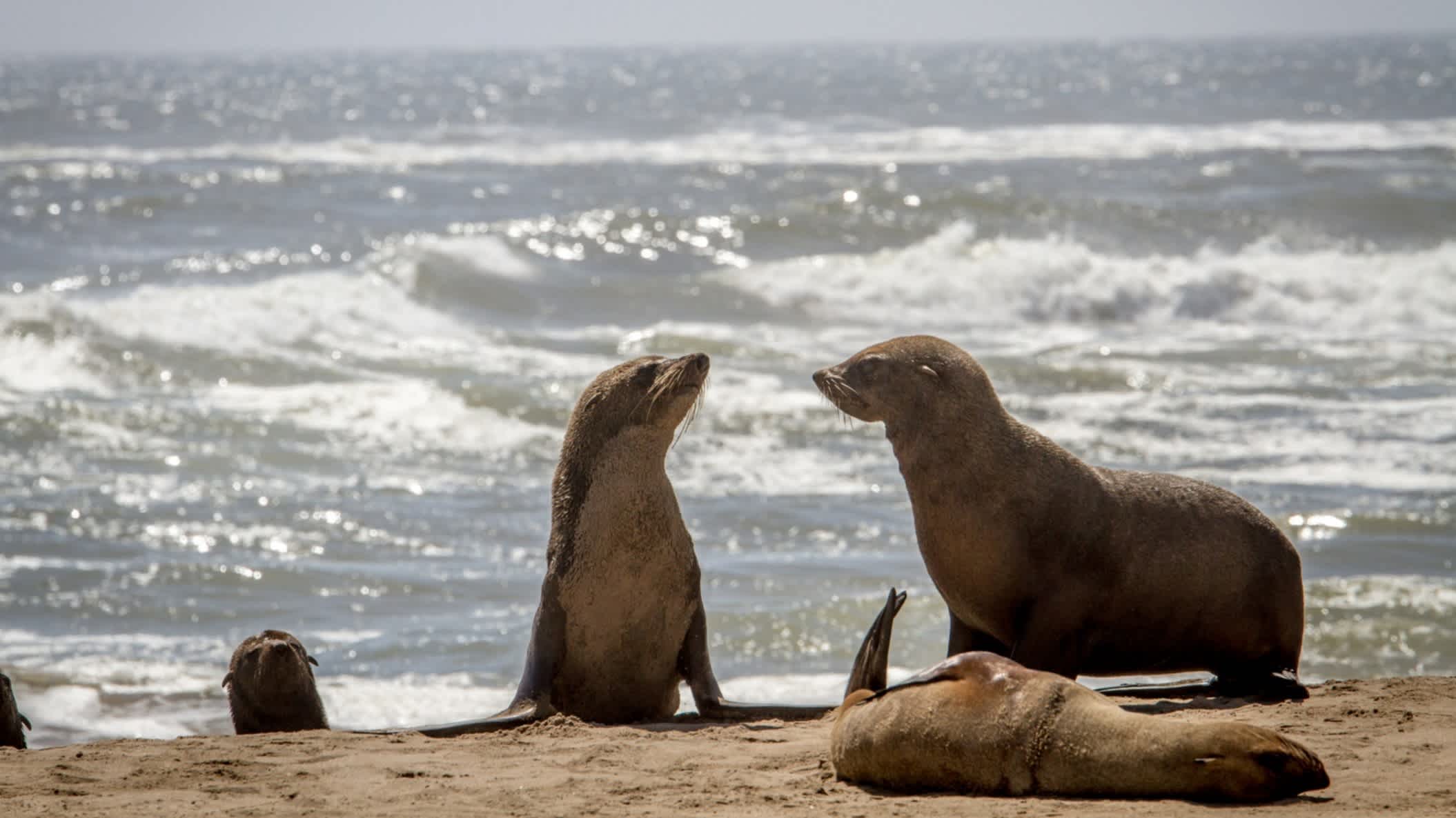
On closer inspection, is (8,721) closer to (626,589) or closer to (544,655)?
(544,655)

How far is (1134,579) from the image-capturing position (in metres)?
5.64

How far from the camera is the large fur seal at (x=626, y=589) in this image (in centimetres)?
594

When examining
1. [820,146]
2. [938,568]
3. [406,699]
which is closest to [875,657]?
[938,568]

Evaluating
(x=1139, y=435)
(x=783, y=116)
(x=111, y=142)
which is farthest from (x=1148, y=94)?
(x=1139, y=435)

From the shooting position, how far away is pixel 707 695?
5.93 meters

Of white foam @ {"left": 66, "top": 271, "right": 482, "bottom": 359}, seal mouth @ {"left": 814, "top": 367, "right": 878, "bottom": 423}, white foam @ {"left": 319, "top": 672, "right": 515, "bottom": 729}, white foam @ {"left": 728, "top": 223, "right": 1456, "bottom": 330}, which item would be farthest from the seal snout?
white foam @ {"left": 728, "top": 223, "right": 1456, "bottom": 330}

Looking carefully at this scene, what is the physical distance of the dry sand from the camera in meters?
4.31

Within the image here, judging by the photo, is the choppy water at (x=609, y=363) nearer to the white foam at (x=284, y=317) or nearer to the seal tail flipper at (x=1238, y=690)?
the white foam at (x=284, y=317)

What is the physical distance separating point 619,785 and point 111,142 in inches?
1496

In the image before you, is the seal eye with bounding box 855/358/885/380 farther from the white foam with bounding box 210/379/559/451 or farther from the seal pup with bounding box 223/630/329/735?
the white foam with bounding box 210/379/559/451

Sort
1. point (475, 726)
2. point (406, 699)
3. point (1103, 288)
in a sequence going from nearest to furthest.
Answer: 1. point (475, 726)
2. point (406, 699)
3. point (1103, 288)

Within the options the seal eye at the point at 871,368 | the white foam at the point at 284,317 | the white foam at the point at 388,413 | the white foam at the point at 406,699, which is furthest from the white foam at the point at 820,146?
the seal eye at the point at 871,368

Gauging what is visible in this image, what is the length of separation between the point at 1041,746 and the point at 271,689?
2.96 metres

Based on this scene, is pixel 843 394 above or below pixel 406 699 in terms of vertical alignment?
above
